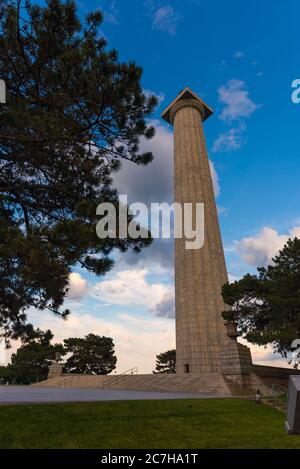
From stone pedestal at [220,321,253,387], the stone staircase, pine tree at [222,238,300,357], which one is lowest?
the stone staircase

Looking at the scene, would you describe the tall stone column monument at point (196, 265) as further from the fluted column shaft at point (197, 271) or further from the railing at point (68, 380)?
the railing at point (68, 380)

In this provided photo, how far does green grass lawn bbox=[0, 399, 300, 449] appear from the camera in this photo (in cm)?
812

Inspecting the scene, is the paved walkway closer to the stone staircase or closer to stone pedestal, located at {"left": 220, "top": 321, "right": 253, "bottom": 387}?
the stone staircase

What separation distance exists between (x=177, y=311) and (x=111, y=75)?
2909cm

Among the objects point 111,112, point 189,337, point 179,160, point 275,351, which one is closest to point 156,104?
point 111,112

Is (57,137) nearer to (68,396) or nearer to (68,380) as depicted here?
(68,396)

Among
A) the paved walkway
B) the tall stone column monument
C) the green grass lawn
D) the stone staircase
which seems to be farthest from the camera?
the tall stone column monument

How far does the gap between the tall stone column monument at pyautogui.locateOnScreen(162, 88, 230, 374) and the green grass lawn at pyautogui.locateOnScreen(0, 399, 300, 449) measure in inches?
699

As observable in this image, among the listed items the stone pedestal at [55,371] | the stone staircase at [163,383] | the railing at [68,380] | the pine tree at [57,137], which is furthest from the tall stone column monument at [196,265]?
the pine tree at [57,137]

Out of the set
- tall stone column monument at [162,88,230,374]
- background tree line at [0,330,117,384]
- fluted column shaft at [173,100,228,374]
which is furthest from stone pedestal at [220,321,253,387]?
background tree line at [0,330,117,384]

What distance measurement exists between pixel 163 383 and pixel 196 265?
1342 cm

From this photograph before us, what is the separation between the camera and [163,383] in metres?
25.3

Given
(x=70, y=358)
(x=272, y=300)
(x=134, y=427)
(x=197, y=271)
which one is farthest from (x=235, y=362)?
(x=70, y=358)
